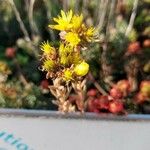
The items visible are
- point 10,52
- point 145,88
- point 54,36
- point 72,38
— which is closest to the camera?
point 72,38

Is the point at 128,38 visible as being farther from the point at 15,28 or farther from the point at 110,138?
the point at 110,138

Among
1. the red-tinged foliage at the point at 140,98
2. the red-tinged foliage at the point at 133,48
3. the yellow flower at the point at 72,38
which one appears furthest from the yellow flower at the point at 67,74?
the red-tinged foliage at the point at 133,48

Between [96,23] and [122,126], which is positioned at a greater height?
[96,23]

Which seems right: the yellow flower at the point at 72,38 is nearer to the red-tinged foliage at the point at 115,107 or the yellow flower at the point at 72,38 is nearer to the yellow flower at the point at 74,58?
the yellow flower at the point at 74,58

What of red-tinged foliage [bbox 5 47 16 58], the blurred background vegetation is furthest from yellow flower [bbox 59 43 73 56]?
red-tinged foliage [bbox 5 47 16 58]

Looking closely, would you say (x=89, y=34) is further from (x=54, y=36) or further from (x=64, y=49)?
(x=54, y=36)

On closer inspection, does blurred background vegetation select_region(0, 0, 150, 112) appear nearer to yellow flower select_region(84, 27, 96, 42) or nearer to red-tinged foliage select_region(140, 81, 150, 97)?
red-tinged foliage select_region(140, 81, 150, 97)

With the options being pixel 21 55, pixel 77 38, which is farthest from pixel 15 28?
pixel 77 38

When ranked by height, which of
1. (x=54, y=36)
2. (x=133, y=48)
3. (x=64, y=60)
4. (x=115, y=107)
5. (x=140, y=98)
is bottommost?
(x=115, y=107)

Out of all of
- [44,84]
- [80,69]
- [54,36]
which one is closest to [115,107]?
[80,69]
